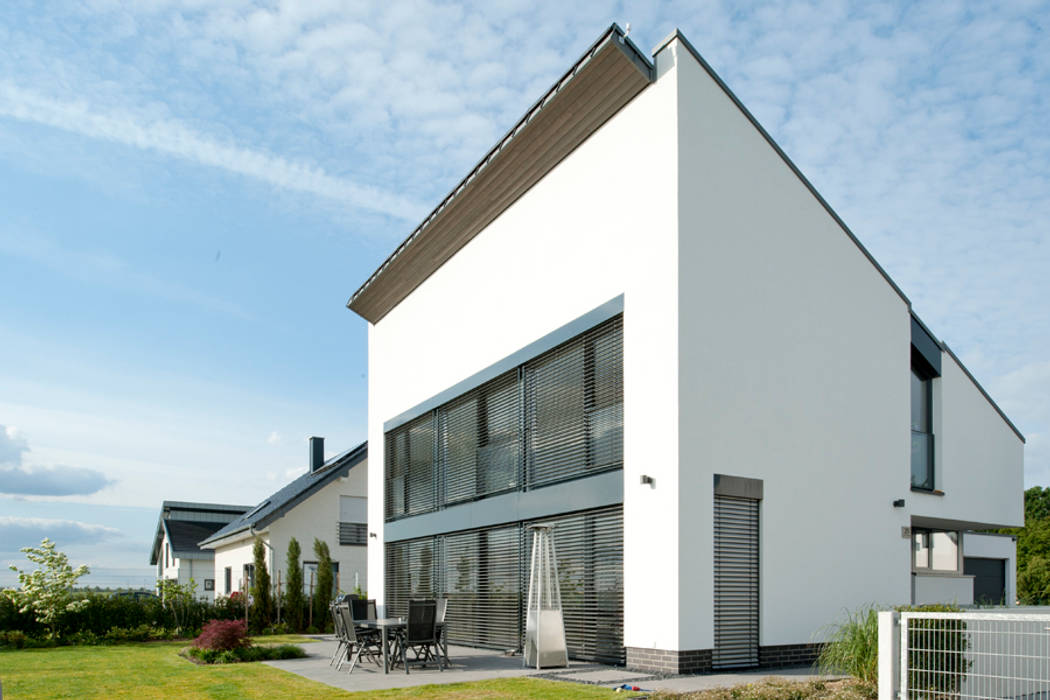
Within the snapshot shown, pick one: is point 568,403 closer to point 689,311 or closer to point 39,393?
point 689,311

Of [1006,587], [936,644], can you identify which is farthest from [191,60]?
[1006,587]

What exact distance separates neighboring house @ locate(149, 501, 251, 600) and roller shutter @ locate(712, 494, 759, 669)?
29842mm

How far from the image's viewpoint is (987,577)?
754 inches

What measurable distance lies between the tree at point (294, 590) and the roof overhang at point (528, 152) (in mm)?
8582

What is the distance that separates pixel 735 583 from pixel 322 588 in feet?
53.5

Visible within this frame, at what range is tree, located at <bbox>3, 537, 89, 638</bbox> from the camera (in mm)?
21078

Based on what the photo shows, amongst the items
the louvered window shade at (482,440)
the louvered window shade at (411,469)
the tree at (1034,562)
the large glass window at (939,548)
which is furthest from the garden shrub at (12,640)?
the tree at (1034,562)

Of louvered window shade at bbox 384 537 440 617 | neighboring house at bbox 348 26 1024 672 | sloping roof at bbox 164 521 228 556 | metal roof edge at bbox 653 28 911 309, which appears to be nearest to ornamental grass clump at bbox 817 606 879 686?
neighboring house at bbox 348 26 1024 672

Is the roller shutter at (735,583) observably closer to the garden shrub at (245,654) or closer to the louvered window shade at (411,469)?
the garden shrub at (245,654)

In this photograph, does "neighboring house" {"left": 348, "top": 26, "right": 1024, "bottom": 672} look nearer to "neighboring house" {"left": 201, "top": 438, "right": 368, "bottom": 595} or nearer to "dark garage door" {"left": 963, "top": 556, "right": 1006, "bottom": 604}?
"dark garage door" {"left": 963, "top": 556, "right": 1006, "bottom": 604}

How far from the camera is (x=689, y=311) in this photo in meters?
11.7

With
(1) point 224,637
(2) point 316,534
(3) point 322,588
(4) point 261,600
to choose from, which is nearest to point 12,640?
(4) point 261,600

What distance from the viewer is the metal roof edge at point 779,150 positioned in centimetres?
1221

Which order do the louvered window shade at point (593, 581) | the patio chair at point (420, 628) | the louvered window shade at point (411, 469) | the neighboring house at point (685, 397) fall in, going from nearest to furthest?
the neighboring house at point (685, 397), the louvered window shade at point (593, 581), the patio chair at point (420, 628), the louvered window shade at point (411, 469)
